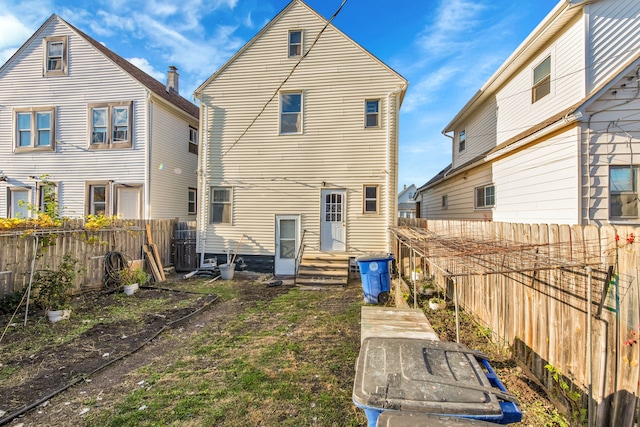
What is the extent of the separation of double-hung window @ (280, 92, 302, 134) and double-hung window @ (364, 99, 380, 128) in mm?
2334

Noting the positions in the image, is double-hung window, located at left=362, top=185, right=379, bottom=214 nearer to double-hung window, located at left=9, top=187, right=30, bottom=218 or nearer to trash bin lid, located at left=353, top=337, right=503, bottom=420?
trash bin lid, located at left=353, top=337, right=503, bottom=420

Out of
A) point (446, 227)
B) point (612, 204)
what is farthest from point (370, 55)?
point (612, 204)

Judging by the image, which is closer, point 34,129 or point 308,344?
point 308,344

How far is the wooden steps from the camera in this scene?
8250 mm

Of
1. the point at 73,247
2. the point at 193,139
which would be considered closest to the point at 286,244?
the point at 73,247

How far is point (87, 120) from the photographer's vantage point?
11.2 m

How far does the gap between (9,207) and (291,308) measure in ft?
44.1

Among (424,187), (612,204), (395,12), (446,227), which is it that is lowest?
(446,227)

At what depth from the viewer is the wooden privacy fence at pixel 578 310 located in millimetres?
2287

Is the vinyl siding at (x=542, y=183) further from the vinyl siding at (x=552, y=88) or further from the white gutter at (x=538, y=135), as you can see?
the vinyl siding at (x=552, y=88)

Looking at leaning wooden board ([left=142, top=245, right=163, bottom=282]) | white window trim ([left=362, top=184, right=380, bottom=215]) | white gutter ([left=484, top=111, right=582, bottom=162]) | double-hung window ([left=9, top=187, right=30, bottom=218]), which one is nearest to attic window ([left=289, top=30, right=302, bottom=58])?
white window trim ([left=362, top=184, right=380, bottom=215])

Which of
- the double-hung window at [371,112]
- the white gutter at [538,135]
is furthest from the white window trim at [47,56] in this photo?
the white gutter at [538,135]

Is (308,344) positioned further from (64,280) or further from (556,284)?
(64,280)

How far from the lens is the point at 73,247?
6684mm
